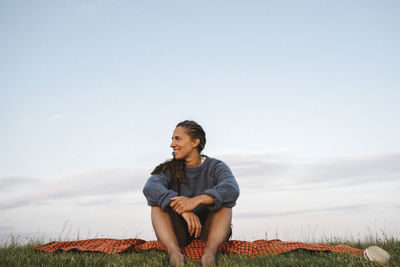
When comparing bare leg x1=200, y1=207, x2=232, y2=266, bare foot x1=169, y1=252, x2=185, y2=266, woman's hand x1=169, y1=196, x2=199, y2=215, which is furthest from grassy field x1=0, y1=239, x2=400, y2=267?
woman's hand x1=169, y1=196, x2=199, y2=215

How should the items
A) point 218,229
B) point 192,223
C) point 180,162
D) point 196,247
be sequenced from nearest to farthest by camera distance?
point 192,223 < point 218,229 < point 196,247 < point 180,162

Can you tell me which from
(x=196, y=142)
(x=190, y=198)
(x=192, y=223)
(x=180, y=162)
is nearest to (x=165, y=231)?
(x=192, y=223)

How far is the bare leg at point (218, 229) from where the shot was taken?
202 inches

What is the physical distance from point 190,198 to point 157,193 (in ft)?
1.60

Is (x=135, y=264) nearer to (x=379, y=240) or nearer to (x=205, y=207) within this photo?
(x=205, y=207)

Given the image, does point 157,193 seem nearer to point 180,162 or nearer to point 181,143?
point 180,162

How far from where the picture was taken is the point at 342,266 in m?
4.55

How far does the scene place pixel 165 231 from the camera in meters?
5.25

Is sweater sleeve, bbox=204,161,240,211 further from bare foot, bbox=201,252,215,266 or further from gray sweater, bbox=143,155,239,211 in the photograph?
bare foot, bbox=201,252,215,266

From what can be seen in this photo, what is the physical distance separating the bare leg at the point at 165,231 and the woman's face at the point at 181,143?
970mm

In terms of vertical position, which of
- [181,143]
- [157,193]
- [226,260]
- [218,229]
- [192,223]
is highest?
[181,143]

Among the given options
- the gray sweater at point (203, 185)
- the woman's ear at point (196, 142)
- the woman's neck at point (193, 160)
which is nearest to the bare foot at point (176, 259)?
the gray sweater at point (203, 185)

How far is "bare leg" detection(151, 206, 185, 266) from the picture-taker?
509 centimetres

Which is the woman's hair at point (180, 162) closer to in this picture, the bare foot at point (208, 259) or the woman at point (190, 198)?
the woman at point (190, 198)
